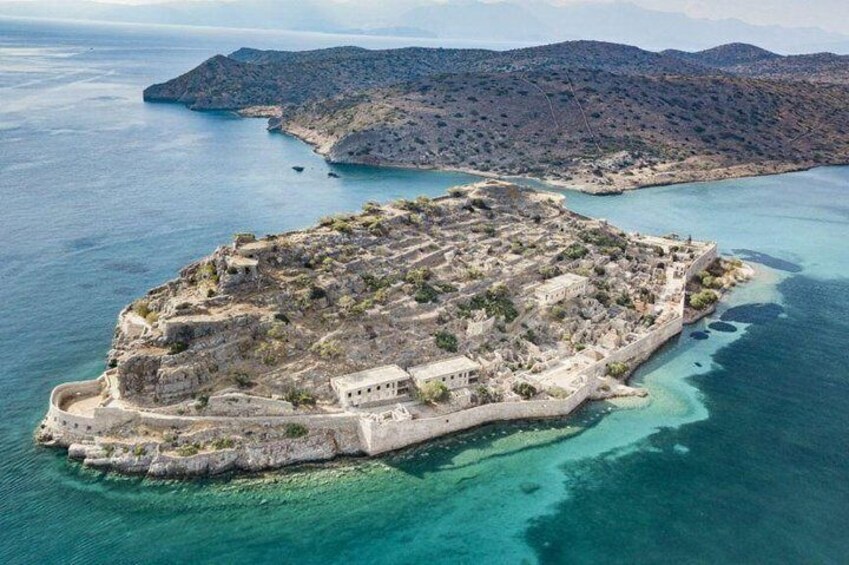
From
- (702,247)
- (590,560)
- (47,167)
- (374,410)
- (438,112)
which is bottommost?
(590,560)

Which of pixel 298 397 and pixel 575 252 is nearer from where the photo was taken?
pixel 298 397

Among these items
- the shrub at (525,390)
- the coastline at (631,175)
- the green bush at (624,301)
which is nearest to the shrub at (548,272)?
the green bush at (624,301)

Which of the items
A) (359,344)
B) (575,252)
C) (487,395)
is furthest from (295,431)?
(575,252)

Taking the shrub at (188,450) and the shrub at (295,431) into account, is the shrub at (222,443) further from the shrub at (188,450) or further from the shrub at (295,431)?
the shrub at (295,431)

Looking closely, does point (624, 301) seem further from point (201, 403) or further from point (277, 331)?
point (201, 403)

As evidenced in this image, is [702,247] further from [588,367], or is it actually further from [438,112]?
[438,112]

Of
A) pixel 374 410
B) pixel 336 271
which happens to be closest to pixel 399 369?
pixel 374 410
